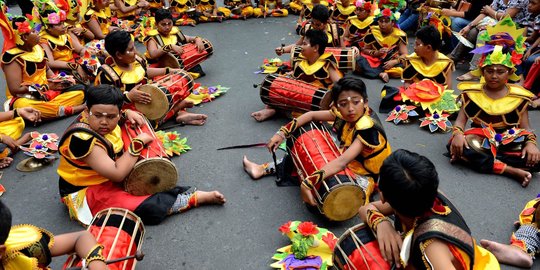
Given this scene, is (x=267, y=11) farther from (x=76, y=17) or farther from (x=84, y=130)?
(x=84, y=130)

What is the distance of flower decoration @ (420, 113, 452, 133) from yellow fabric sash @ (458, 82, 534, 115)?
71cm

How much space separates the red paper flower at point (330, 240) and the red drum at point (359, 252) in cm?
34

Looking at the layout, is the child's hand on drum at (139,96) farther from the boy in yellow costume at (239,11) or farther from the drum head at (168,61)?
the boy in yellow costume at (239,11)

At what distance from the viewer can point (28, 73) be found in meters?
4.71

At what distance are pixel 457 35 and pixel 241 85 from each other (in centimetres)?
327

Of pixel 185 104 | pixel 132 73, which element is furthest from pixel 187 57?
pixel 132 73

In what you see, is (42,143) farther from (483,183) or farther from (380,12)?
(380,12)

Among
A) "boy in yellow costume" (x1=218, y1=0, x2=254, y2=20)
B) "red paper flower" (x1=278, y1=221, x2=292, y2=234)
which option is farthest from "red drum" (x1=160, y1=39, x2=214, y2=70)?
"boy in yellow costume" (x1=218, y1=0, x2=254, y2=20)

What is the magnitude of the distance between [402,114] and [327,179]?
2.16 metres

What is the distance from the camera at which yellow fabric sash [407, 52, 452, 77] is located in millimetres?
4891

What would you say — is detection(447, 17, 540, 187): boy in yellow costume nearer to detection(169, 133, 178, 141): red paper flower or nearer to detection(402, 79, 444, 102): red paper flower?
detection(402, 79, 444, 102): red paper flower

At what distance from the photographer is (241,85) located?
5934 mm

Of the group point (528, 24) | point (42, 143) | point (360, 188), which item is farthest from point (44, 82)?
point (528, 24)

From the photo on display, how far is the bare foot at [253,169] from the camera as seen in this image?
149 inches
